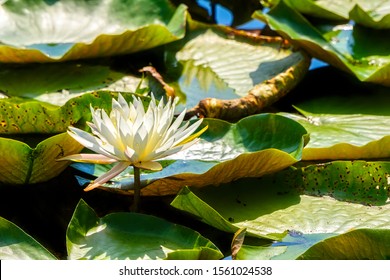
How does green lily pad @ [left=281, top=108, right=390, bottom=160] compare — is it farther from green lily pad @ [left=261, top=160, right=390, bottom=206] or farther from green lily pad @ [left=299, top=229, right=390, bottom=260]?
green lily pad @ [left=299, top=229, right=390, bottom=260]

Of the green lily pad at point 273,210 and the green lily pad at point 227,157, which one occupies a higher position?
the green lily pad at point 227,157

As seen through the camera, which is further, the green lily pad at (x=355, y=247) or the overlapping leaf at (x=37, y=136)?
the overlapping leaf at (x=37, y=136)

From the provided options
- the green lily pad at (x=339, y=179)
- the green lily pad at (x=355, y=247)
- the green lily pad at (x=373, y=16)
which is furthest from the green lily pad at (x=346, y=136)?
the green lily pad at (x=355, y=247)

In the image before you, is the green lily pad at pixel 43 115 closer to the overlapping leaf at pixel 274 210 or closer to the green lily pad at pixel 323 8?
the overlapping leaf at pixel 274 210

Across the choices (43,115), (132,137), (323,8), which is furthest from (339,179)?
(323,8)

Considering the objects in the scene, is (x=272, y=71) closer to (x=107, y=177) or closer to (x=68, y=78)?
(x=68, y=78)

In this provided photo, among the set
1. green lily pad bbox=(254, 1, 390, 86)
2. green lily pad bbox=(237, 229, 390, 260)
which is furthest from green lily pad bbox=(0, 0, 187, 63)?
green lily pad bbox=(237, 229, 390, 260)
